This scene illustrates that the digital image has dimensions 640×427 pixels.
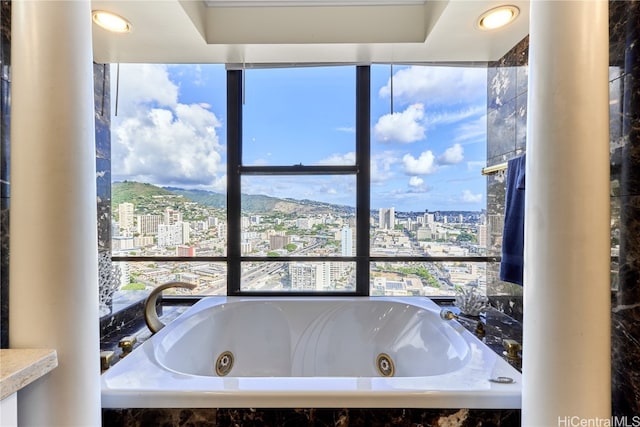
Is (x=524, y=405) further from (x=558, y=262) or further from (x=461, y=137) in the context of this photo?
(x=461, y=137)

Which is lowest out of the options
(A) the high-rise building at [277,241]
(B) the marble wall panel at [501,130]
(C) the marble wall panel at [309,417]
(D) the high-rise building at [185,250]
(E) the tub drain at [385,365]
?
(E) the tub drain at [385,365]

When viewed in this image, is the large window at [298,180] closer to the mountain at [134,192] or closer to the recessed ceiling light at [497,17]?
the mountain at [134,192]

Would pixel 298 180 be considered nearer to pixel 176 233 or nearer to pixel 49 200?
pixel 176 233

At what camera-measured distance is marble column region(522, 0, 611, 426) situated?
2.44 ft

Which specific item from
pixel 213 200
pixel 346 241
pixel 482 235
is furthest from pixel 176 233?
pixel 482 235

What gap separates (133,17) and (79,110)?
864 mm

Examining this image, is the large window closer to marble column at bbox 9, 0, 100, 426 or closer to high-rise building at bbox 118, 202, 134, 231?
high-rise building at bbox 118, 202, 134, 231

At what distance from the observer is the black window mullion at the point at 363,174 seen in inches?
83.1

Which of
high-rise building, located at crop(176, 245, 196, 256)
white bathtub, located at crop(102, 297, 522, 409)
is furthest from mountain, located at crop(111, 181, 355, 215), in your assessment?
white bathtub, located at crop(102, 297, 522, 409)

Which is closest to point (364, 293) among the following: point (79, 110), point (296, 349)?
point (296, 349)

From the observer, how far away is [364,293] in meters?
2.11

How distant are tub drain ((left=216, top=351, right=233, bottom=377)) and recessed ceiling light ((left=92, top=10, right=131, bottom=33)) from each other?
1.81 meters

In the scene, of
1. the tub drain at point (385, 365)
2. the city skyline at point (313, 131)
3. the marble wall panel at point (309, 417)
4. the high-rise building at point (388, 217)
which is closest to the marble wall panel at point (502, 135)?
the city skyline at point (313, 131)

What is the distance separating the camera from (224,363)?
1743 mm
